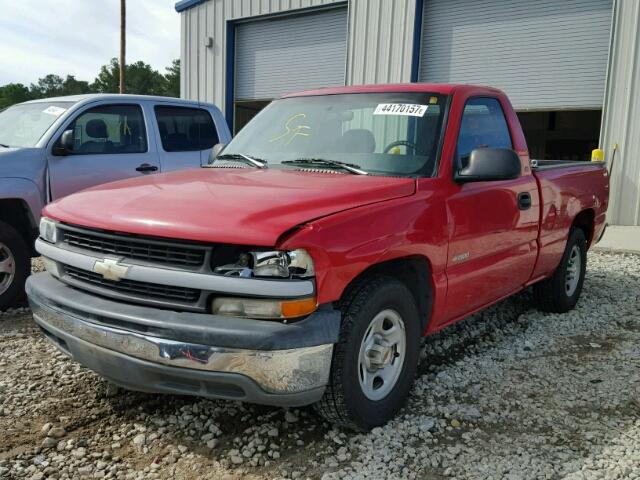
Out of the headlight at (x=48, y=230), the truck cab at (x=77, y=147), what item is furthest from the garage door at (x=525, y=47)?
the headlight at (x=48, y=230)

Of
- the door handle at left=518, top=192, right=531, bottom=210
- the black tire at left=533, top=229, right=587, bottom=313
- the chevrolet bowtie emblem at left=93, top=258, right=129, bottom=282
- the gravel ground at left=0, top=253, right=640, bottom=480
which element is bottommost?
the gravel ground at left=0, top=253, right=640, bottom=480

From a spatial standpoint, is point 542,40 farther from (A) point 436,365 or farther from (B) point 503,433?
(B) point 503,433

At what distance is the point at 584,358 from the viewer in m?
4.29

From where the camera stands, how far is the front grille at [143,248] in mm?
2541

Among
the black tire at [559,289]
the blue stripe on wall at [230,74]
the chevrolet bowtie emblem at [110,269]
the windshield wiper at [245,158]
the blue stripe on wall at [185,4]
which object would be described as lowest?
the black tire at [559,289]

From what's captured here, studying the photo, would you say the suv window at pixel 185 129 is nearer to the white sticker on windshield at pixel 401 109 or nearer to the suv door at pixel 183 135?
the suv door at pixel 183 135

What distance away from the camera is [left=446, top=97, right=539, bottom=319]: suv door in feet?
11.4

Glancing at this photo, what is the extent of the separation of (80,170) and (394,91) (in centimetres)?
320

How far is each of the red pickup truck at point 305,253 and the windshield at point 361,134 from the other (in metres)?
0.01

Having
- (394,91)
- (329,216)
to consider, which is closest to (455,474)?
(329,216)

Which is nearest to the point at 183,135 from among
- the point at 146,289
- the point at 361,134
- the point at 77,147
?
the point at 77,147

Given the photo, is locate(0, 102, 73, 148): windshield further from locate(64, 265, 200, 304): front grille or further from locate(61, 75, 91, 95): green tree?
locate(61, 75, 91, 95): green tree

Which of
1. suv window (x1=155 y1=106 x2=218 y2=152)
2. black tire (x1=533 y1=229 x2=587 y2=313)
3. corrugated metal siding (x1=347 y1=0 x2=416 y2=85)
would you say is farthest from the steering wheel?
corrugated metal siding (x1=347 y1=0 x2=416 y2=85)

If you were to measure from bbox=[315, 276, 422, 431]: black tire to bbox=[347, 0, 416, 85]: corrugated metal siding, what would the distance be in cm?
1023
